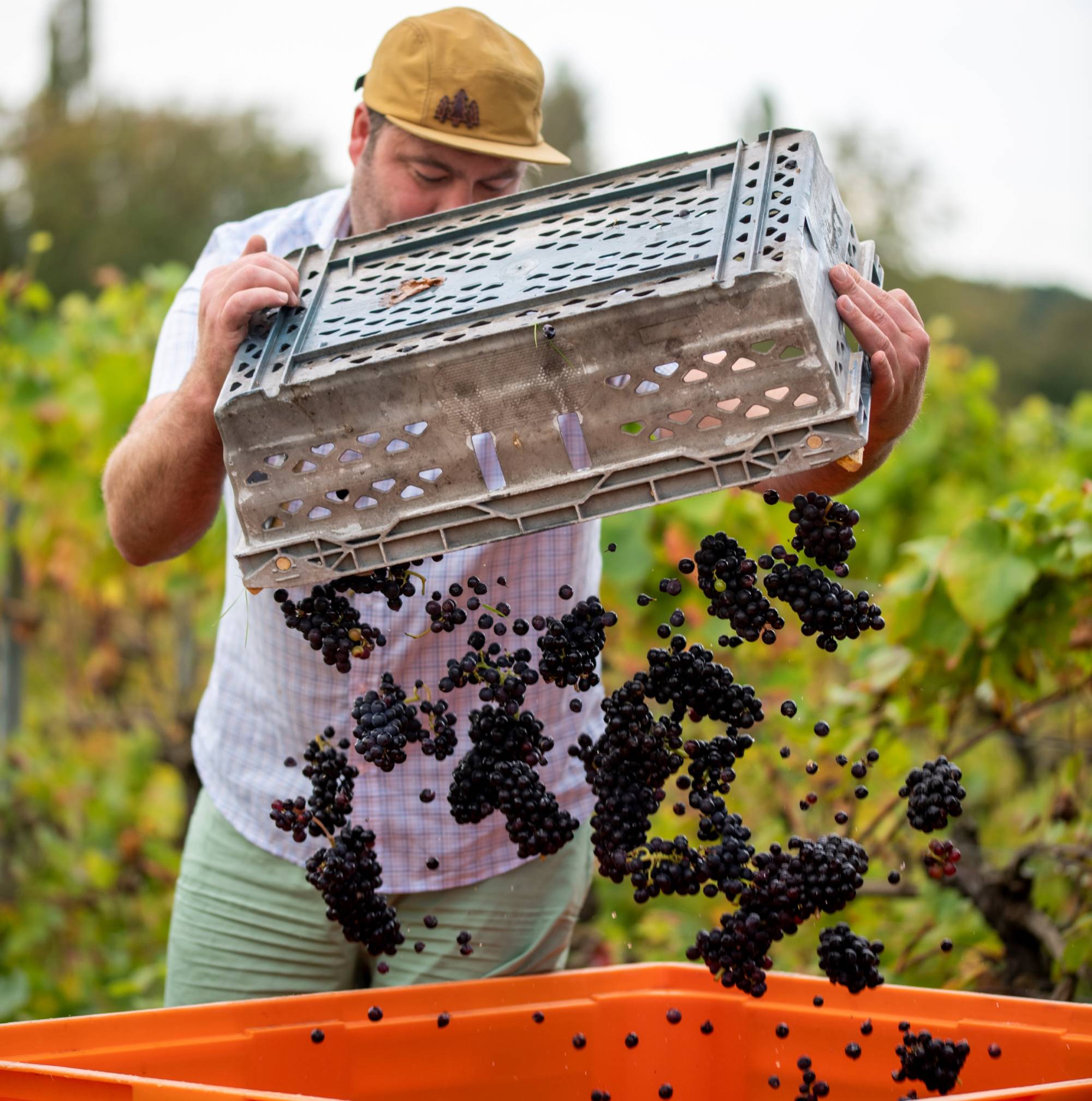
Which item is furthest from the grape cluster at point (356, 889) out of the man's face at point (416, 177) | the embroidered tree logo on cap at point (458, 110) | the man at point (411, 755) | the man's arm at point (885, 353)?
the embroidered tree logo on cap at point (458, 110)

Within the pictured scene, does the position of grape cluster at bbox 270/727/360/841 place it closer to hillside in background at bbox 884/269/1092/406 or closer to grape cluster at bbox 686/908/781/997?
grape cluster at bbox 686/908/781/997

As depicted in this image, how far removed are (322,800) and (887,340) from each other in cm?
89

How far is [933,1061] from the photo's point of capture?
1478 mm

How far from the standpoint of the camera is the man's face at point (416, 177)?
1940mm

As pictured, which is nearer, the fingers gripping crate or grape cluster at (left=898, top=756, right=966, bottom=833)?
the fingers gripping crate

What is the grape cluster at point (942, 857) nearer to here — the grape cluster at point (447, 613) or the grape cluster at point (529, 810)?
the grape cluster at point (529, 810)

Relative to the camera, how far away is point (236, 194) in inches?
832

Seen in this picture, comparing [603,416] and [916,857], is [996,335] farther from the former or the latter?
[603,416]

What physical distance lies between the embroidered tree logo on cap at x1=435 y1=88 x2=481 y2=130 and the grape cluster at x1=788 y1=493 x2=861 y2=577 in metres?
0.88

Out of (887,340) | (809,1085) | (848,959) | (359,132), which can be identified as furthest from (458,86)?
(809,1085)

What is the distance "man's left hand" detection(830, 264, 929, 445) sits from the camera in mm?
1345

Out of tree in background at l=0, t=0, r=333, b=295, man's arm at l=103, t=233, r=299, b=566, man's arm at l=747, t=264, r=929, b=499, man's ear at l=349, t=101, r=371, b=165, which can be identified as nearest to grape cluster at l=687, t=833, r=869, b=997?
man's arm at l=747, t=264, r=929, b=499

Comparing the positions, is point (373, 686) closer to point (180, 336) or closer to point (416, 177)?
point (180, 336)

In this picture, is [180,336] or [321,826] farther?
[180,336]
